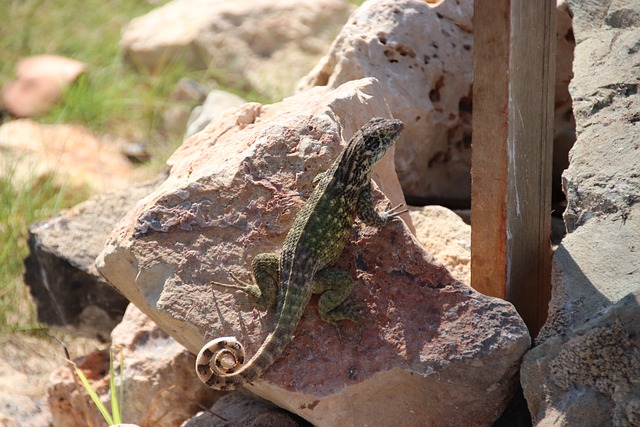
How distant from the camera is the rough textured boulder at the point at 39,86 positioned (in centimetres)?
849

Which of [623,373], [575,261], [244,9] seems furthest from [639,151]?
[244,9]

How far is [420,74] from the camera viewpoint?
5105 millimetres

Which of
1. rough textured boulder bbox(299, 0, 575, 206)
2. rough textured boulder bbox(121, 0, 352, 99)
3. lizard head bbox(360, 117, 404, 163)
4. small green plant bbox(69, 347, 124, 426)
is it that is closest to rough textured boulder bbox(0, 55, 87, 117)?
rough textured boulder bbox(121, 0, 352, 99)

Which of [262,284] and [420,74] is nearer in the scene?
[262,284]

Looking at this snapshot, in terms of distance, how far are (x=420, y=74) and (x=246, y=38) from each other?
405cm

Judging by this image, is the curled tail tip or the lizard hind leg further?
the lizard hind leg

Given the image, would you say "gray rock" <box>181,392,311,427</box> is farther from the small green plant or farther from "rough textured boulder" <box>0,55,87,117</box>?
"rough textured boulder" <box>0,55,87,117</box>

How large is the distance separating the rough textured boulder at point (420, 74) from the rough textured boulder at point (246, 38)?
3324mm

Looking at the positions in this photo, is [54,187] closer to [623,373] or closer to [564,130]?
[564,130]

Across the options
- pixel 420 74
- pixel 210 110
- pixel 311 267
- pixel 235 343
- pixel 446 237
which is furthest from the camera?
pixel 210 110

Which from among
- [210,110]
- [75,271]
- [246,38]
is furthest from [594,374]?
[246,38]

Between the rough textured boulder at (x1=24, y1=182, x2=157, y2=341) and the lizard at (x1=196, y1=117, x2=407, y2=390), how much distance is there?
6.26ft

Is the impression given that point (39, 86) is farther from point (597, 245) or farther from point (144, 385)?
point (597, 245)

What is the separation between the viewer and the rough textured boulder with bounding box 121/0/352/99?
28.2ft
